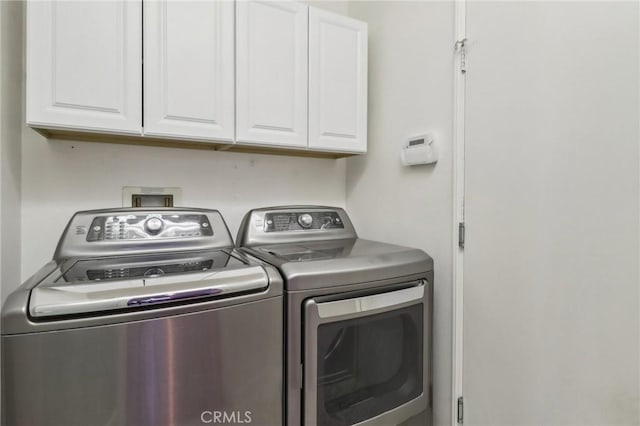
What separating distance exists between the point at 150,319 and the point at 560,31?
1366 mm

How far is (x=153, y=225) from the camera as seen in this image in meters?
1.24

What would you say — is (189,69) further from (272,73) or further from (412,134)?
(412,134)

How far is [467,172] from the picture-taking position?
123cm

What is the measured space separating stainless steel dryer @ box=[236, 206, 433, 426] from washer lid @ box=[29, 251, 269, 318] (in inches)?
6.2

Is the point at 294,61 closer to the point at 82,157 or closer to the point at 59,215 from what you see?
the point at 82,157

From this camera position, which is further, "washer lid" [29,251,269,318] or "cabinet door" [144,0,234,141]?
"cabinet door" [144,0,234,141]

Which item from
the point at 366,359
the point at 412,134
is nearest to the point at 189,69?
the point at 412,134

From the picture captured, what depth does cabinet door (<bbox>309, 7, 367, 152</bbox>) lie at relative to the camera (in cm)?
150

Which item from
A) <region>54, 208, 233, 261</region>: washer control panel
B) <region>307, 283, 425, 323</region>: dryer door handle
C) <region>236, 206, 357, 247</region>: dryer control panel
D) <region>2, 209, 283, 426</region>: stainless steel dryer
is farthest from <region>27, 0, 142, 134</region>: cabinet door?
<region>307, 283, 425, 323</region>: dryer door handle

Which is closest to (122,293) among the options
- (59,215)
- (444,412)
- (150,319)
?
(150,319)

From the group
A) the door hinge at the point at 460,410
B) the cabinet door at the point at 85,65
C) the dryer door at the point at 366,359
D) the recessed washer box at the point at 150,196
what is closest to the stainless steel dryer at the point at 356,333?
the dryer door at the point at 366,359

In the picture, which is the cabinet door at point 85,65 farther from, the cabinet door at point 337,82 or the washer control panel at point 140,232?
the cabinet door at point 337,82

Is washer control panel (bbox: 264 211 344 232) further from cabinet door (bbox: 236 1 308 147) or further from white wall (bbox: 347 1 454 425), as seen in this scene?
cabinet door (bbox: 236 1 308 147)

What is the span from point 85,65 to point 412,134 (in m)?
1.27
